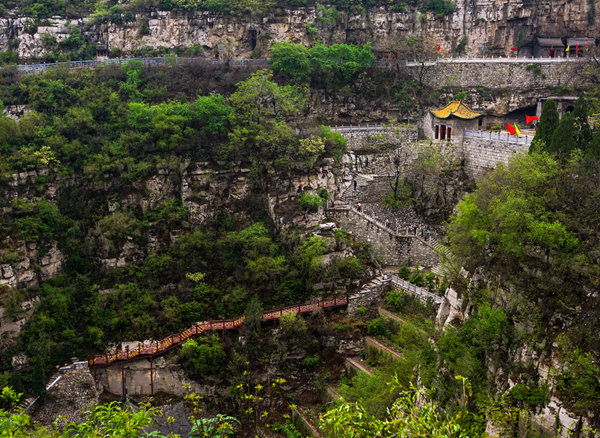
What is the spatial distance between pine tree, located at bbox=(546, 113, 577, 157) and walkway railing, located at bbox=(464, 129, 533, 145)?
23.6 ft

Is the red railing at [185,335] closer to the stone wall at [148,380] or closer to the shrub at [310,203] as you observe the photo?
the stone wall at [148,380]

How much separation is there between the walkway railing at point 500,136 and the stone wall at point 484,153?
0.18 meters

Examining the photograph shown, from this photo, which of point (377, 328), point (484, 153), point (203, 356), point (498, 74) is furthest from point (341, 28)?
point (203, 356)

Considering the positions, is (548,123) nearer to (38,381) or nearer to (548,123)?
(548,123)

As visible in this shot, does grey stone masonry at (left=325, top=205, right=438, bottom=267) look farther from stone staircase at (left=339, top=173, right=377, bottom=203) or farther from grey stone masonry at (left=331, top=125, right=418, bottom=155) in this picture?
grey stone masonry at (left=331, top=125, right=418, bottom=155)

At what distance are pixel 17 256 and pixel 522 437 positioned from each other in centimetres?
2295

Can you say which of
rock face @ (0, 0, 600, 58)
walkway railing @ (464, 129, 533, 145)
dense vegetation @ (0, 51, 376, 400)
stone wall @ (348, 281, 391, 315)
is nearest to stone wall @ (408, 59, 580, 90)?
rock face @ (0, 0, 600, 58)

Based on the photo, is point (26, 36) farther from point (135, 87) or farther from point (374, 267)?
point (374, 267)

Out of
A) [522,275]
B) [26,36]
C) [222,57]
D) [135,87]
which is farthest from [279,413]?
[26,36]

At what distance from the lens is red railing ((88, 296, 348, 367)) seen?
25.8 meters

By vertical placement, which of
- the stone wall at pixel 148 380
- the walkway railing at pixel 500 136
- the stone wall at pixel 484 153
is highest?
the walkway railing at pixel 500 136

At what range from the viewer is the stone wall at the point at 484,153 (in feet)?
102

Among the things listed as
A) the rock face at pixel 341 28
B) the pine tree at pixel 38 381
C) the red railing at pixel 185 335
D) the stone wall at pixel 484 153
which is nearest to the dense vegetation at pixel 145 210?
the pine tree at pixel 38 381

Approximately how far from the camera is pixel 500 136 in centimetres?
3200
